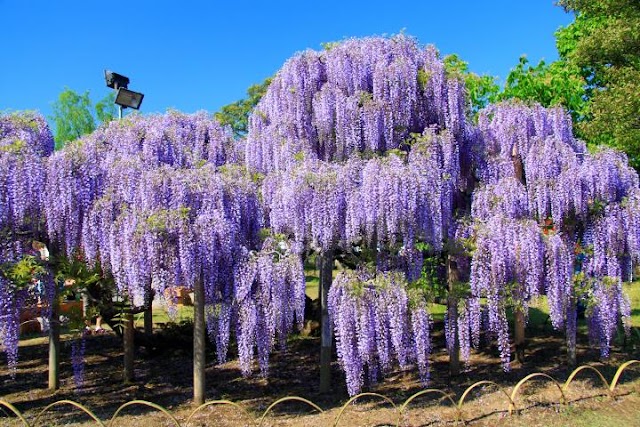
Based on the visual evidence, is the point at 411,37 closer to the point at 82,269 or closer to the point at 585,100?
the point at 82,269

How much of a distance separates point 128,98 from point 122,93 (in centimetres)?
23

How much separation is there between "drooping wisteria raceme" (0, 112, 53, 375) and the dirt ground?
1.78 metres

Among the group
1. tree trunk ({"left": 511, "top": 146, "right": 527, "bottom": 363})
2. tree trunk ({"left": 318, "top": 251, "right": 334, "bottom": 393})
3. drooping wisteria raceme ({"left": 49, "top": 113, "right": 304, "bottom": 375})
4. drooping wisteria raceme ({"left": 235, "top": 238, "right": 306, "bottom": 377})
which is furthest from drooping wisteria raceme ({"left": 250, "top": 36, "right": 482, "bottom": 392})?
tree trunk ({"left": 511, "top": 146, "right": 527, "bottom": 363})

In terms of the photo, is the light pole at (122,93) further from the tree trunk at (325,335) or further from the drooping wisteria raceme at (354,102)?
the tree trunk at (325,335)

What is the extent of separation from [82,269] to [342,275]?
4.56 metres

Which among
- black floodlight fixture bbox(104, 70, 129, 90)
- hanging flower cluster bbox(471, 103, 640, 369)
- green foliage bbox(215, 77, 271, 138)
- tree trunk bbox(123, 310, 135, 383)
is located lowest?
tree trunk bbox(123, 310, 135, 383)

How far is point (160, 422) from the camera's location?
29.1 ft

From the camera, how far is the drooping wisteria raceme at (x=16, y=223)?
28.9ft

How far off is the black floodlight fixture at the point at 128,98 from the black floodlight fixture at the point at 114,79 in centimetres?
74

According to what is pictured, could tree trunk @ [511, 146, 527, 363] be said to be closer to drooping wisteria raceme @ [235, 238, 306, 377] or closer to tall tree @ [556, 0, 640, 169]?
drooping wisteria raceme @ [235, 238, 306, 377]

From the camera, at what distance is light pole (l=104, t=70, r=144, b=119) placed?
13.1 metres

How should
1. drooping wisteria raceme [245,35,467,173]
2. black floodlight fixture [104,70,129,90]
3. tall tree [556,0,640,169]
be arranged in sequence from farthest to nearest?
tall tree [556,0,640,169] < black floodlight fixture [104,70,129,90] < drooping wisteria raceme [245,35,467,173]

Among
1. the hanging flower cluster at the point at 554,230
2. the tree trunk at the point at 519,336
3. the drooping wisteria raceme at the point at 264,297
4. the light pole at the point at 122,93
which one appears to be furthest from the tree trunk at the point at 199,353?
the tree trunk at the point at 519,336

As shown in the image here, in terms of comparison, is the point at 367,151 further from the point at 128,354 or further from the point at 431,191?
the point at 128,354
